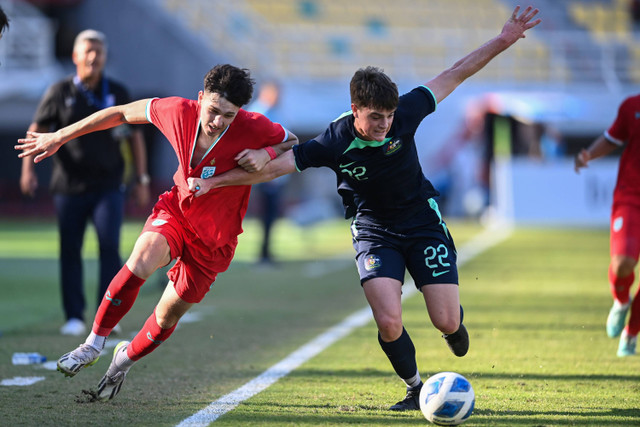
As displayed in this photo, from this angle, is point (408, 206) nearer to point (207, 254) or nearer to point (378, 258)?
point (378, 258)

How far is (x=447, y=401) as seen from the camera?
15.4 feet

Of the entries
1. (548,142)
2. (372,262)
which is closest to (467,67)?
(372,262)

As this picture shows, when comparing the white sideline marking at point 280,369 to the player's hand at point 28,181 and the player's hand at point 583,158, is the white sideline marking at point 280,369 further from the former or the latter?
the player's hand at point 28,181

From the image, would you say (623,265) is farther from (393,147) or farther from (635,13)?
(635,13)

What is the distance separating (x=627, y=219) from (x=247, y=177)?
3.25 m

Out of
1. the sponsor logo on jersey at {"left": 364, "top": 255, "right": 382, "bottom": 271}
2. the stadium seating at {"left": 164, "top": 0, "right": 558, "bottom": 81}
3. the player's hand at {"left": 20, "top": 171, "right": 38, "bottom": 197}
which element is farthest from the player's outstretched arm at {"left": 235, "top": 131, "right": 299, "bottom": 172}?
the stadium seating at {"left": 164, "top": 0, "right": 558, "bottom": 81}

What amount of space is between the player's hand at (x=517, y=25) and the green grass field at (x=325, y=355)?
217 cm

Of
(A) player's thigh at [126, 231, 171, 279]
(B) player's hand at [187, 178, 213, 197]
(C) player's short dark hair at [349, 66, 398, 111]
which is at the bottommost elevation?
(A) player's thigh at [126, 231, 171, 279]

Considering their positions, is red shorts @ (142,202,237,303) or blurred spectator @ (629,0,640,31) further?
blurred spectator @ (629,0,640,31)

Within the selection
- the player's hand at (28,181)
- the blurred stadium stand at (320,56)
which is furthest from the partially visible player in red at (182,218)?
the blurred stadium stand at (320,56)

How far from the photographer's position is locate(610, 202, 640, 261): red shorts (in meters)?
6.96

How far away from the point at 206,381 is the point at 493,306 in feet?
15.6

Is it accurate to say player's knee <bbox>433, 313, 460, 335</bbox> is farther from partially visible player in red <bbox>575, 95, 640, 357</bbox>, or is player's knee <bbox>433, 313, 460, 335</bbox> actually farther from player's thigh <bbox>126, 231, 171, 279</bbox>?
partially visible player in red <bbox>575, 95, 640, 357</bbox>

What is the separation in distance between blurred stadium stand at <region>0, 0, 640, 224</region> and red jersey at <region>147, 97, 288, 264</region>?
20935mm
